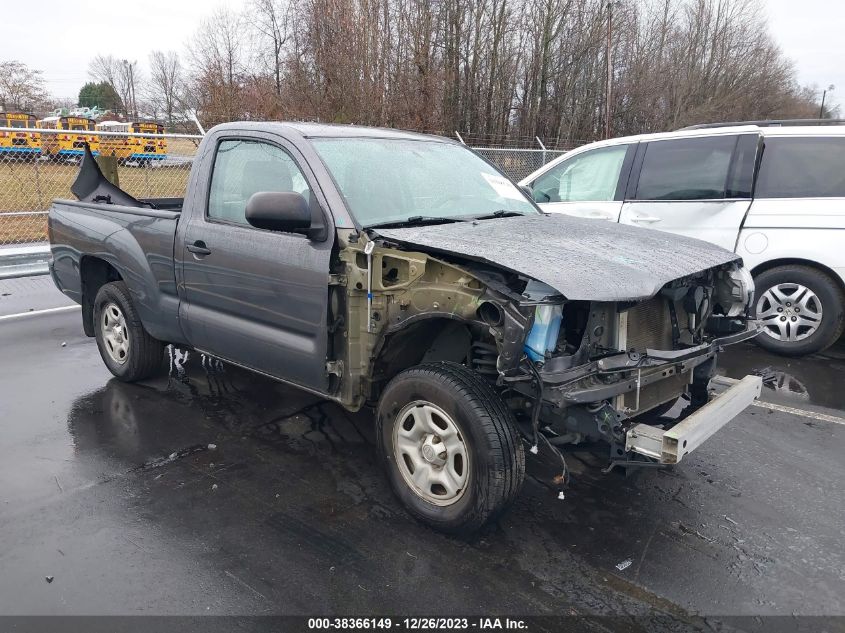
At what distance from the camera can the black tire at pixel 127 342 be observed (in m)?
5.21

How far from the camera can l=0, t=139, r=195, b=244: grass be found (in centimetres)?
1154

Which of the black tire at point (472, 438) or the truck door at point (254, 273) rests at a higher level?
the truck door at point (254, 273)

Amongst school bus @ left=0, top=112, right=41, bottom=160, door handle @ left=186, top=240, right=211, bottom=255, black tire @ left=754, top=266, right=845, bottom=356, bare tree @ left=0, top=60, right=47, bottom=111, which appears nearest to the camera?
door handle @ left=186, top=240, right=211, bottom=255

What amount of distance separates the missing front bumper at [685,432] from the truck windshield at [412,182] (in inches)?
65.7

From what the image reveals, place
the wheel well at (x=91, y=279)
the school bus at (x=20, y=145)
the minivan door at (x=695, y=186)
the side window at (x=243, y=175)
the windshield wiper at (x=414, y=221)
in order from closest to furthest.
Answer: the windshield wiper at (x=414, y=221) → the side window at (x=243, y=175) → the wheel well at (x=91, y=279) → the minivan door at (x=695, y=186) → the school bus at (x=20, y=145)

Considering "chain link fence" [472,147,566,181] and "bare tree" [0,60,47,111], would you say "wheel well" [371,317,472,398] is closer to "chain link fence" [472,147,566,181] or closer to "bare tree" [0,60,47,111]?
"chain link fence" [472,147,566,181]

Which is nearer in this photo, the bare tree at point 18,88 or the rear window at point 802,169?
the rear window at point 802,169

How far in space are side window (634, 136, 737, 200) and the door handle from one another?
15.4 feet

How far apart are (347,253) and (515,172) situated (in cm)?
1300

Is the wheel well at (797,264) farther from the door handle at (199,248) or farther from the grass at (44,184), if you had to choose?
the grass at (44,184)

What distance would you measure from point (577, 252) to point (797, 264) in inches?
162

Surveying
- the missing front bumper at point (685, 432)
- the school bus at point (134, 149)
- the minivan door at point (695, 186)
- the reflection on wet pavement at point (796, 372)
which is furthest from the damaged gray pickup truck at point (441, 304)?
the school bus at point (134, 149)

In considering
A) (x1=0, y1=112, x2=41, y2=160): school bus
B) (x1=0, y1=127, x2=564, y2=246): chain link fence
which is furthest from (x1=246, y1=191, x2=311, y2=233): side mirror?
(x1=0, y1=112, x2=41, y2=160): school bus

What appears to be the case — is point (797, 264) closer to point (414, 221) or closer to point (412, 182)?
point (412, 182)
